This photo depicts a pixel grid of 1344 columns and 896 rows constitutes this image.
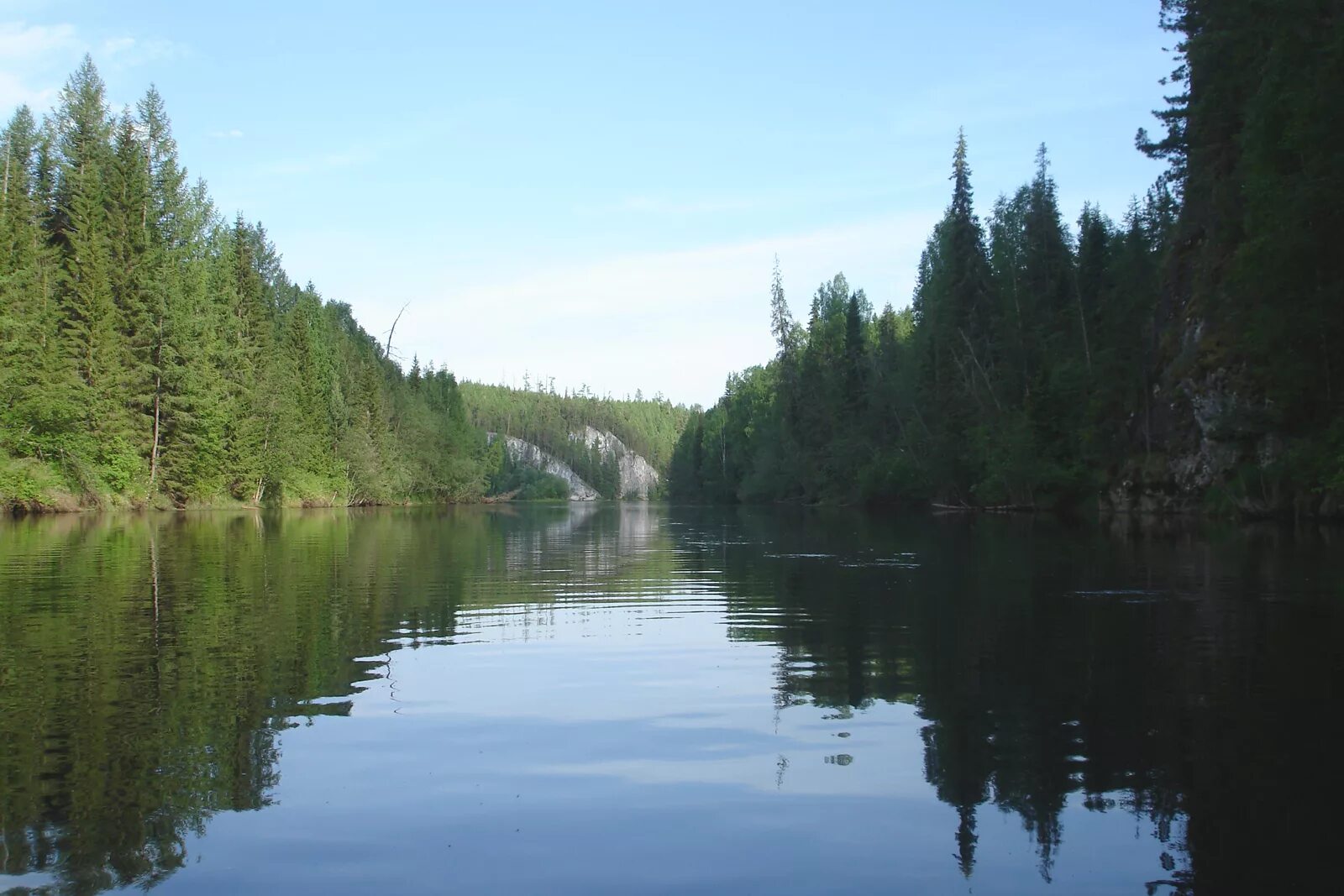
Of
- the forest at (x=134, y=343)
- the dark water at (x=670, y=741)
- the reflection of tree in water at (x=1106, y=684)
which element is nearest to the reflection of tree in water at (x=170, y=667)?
the dark water at (x=670, y=741)

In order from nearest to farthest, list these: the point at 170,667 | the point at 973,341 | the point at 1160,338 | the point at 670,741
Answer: the point at 670,741 → the point at 170,667 → the point at 1160,338 → the point at 973,341

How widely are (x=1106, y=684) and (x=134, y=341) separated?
5585cm

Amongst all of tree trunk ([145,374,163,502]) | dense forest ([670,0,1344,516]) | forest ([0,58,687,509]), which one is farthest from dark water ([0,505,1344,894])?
tree trunk ([145,374,163,502])

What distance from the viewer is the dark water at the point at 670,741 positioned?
5.59 m

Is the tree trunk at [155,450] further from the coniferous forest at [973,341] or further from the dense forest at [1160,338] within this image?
the dense forest at [1160,338]

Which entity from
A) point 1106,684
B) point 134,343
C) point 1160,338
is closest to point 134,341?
point 134,343

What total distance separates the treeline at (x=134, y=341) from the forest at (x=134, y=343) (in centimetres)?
10

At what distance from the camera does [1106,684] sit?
10148 millimetres

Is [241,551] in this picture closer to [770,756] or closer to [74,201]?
[770,756]

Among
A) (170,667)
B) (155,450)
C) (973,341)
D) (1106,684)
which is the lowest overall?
(1106,684)

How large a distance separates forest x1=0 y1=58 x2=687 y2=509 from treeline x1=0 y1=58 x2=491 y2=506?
0.33ft

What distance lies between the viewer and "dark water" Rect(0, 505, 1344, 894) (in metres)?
5.59

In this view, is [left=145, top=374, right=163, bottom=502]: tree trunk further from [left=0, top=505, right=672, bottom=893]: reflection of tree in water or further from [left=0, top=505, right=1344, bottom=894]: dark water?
[left=0, top=505, right=1344, bottom=894]: dark water

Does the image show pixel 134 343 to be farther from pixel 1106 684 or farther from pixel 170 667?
pixel 1106 684
